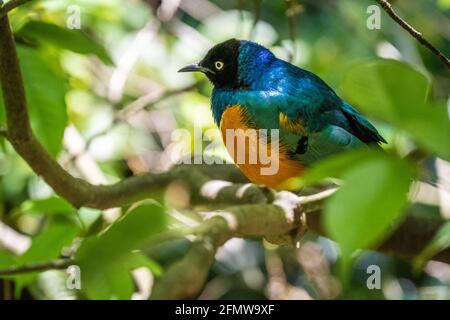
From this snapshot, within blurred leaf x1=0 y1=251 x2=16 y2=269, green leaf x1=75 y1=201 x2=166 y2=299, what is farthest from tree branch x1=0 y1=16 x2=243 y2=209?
green leaf x1=75 y1=201 x2=166 y2=299

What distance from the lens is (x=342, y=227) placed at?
70cm

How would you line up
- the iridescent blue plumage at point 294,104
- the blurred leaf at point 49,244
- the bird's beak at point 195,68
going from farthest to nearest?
the bird's beak at point 195,68, the blurred leaf at point 49,244, the iridescent blue plumage at point 294,104

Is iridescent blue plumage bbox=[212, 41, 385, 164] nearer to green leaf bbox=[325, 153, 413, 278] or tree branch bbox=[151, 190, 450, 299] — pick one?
tree branch bbox=[151, 190, 450, 299]

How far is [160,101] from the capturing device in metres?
2.82

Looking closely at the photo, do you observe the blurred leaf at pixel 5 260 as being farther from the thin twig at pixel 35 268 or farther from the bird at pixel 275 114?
A: the bird at pixel 275 114

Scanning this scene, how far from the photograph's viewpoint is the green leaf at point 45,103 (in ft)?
5.80

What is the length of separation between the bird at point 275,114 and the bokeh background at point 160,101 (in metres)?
0.11

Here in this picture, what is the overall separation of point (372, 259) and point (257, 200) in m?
2.03

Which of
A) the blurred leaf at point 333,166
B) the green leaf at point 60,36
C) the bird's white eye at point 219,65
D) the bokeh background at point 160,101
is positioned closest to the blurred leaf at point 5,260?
the bokeh background at point 160,101

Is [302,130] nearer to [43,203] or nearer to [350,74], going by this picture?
[43,203]

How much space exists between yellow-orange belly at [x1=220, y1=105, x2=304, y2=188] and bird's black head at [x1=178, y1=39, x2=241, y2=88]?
0.13 m

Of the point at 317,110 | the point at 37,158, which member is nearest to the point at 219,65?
the point at 317,110
